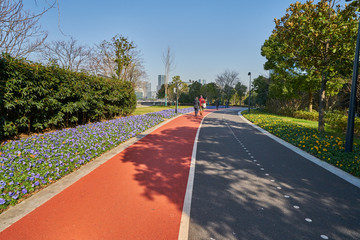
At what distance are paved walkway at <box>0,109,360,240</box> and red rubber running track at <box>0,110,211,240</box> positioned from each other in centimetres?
1

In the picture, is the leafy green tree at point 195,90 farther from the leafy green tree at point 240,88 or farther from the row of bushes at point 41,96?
the row of bushes at point 41,96

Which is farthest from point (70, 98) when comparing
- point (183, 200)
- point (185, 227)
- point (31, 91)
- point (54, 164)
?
point (185, 227)

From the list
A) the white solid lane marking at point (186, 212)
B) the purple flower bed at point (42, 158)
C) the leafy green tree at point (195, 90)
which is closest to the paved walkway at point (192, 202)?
the white solid lane marking at point (186, 212)

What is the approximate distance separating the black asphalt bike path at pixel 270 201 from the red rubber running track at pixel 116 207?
0.44 m

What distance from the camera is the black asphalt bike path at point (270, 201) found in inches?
103

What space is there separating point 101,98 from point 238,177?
948 centimetres

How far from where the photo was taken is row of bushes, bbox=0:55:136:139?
19.3ft

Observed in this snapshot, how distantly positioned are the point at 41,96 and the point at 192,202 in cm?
704

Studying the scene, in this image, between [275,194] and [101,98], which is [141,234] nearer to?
[275,194]

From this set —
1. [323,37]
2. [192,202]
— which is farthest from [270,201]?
[323,37]

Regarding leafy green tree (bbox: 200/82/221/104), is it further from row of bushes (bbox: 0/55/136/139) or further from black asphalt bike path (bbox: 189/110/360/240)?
black asphalt bike path (bbox: 189/110/360/240)

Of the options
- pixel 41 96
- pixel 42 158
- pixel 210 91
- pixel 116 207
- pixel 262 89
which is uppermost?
pixel 210 91

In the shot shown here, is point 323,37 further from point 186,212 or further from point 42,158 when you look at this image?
point 42,158

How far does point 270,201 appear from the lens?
3371mm
